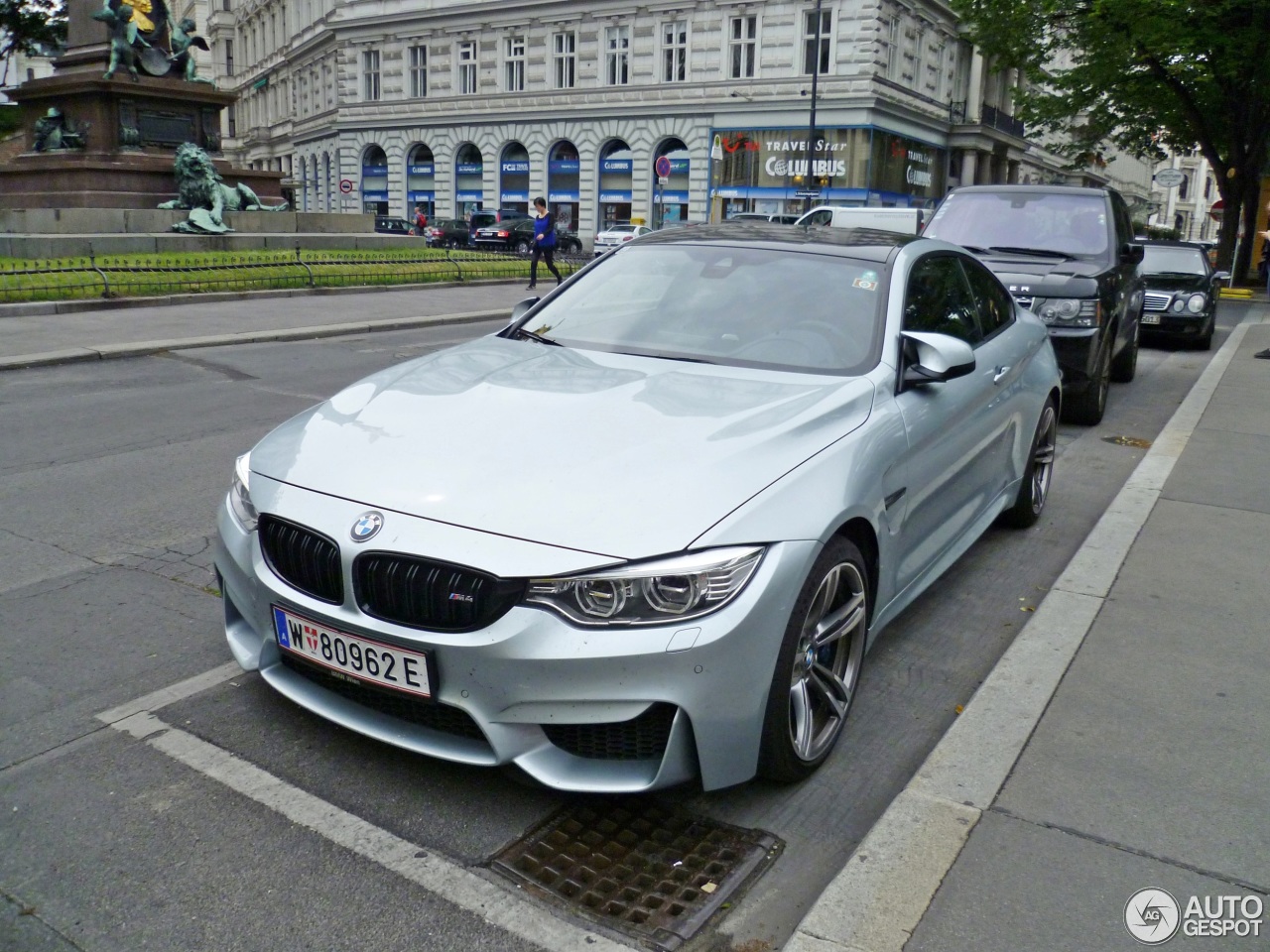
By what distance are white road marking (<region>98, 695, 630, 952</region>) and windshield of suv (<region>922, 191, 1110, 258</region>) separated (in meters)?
8.43

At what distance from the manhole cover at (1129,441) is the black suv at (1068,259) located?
0.45m

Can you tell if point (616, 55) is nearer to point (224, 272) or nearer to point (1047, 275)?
point (224, 272)

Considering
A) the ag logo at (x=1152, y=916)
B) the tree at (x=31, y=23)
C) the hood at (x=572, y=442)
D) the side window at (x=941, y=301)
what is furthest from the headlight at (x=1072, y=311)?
the tree at (x=31, y=23)

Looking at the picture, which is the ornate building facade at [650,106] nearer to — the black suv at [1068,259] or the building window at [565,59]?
the building window at [565,59]

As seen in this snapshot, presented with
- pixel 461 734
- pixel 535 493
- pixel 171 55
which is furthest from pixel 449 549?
pixel 171 55

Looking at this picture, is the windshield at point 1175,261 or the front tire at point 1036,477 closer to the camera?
the front tire at point 1036,477

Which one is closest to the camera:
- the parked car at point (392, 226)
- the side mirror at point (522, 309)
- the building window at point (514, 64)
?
the side mirror at point (522, 309)

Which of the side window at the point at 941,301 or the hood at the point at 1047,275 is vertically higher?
the side window at the point at 941,301

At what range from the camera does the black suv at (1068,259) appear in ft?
30.0

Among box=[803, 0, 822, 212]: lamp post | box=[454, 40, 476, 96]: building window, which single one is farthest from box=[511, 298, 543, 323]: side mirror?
box=[454, 40, 476, 96]: building window

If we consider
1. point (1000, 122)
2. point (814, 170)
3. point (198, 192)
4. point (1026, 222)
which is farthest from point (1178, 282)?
point (1000, 122)

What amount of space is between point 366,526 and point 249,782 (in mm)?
854

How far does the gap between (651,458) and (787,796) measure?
1.08m

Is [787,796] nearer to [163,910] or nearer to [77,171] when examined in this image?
[163,910]
